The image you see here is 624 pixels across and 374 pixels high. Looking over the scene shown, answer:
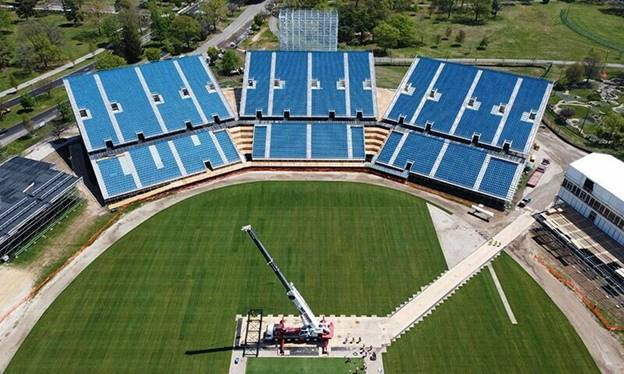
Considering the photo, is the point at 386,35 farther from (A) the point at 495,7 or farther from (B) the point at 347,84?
(A) the point at 495,7

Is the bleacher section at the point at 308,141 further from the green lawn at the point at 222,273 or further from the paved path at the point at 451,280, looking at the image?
the paved path at the point at 451,280

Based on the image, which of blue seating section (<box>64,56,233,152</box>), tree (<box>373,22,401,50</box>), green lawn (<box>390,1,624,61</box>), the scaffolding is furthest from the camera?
green lawn (<box>390,1,624,61</box>)

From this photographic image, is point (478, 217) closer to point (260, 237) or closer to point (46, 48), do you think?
point (260, 237)

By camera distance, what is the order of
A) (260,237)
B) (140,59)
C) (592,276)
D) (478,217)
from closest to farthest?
(592,276) → (260,237) → (478,217) → (140,59)

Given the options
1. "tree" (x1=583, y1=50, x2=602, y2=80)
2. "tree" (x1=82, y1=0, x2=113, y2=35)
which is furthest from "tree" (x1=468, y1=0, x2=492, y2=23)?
"tree" (x1=82, y1=0, x2=113, y2=35)

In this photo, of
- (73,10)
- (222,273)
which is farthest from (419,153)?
(73,10)

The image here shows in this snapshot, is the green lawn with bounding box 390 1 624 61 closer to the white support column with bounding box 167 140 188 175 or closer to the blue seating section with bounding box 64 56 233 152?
the blue seating section with bounding box 64 56 233 152

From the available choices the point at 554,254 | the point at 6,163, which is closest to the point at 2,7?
the point at 6,163
